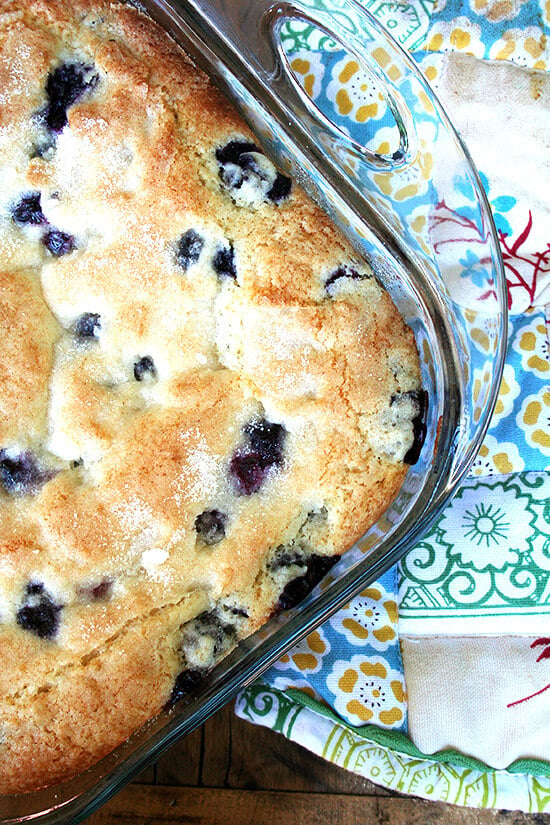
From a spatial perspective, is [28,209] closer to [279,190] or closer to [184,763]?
[279,190]

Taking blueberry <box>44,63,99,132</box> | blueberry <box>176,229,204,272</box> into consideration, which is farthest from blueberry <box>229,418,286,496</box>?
blueberry <box>44,63,99,132</box>

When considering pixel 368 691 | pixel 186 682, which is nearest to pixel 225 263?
pixel 186 682

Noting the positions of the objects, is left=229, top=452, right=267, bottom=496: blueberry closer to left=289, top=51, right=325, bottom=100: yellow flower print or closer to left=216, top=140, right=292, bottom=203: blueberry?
left=216, top=140, right=292, bottom=203: blueberry

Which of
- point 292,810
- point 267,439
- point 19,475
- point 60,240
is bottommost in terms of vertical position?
point 292,810

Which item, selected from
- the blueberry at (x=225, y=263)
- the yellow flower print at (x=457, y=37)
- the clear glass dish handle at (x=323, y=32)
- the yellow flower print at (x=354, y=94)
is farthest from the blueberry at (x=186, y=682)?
the yellow flower print at (x=457, y=37)

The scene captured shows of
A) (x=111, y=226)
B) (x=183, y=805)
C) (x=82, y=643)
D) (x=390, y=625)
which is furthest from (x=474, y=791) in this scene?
(x=111, y=226)

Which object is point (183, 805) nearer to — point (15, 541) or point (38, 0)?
point (15, 541)

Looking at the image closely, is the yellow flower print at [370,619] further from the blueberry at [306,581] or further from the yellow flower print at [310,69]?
the yellow flower print at [310,69]
